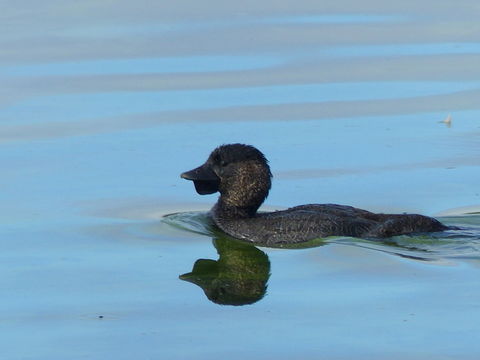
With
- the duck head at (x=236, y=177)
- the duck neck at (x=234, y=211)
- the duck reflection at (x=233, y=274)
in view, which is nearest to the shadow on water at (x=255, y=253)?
the duck reflection at (x=233, y=274)

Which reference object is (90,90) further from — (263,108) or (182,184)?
(182,184)

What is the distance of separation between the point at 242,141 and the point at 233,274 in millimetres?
4098

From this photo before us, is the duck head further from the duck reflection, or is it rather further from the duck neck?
the duck reflection

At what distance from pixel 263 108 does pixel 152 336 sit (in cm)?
756

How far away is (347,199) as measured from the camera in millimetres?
13844

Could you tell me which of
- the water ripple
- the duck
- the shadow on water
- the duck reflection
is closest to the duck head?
the duck

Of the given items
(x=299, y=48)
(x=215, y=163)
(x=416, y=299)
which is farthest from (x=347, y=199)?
(x=299, y=48)

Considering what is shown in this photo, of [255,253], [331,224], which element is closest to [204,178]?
[255,253]

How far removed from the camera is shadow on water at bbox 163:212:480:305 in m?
11.1

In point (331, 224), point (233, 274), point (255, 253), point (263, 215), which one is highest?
point (263, 215)

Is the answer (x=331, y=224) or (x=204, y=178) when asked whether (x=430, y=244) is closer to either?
(x=331, y=224)

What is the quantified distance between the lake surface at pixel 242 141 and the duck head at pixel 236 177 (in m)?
0.32

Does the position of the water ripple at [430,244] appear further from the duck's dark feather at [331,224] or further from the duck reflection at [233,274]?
the duck reflection at [233,274]

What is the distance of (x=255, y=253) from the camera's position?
1244 cm
